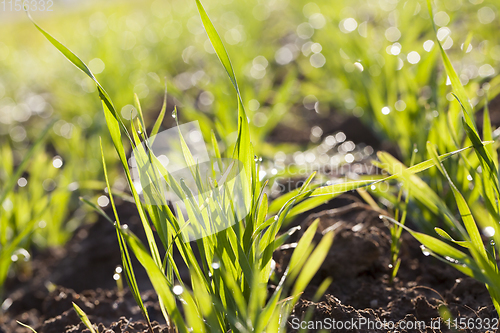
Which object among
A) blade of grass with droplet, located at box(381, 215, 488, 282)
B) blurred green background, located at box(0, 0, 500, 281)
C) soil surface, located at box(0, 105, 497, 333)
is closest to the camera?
blade of grass with droplet, located at box(381, 215, 488, 282)

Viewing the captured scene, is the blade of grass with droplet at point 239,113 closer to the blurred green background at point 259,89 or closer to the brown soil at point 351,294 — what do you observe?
the blurred green background at point 259,89

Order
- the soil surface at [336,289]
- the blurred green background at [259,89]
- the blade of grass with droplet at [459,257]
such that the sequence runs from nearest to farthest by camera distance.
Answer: the blade of grass with droplet at [459,257] < the soil surface at [336,289] < the blurred green background at [259,89]

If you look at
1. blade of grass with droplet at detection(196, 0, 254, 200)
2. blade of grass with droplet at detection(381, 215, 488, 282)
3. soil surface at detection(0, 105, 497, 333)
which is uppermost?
blade of grass with droplet at detection(196, 0, 254, 200)

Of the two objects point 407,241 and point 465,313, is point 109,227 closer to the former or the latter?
point 407,241

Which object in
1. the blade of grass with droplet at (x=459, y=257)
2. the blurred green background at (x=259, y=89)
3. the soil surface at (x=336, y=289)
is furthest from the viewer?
the blurred green background at (x=259, y=89)

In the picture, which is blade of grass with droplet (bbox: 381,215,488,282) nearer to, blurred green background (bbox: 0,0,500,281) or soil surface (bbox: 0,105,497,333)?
soil surface (bbox: 0,105,497,333)

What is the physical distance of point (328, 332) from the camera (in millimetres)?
686

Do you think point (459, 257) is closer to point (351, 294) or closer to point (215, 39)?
point (351, 294)

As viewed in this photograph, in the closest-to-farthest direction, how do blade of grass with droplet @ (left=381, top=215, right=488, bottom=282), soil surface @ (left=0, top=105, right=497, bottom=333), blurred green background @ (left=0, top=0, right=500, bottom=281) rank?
blade of grass with droplet @ (left=381, top=215, right=488, bottom=282), soil surface @ (left=0, top=105, right=497, bottom=333), blurred green background @ (left=0, top=0, right=500, bottom=281)

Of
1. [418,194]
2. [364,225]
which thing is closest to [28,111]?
[364,225]

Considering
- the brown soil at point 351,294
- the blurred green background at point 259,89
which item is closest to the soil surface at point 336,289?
the brown soil at point 351,294

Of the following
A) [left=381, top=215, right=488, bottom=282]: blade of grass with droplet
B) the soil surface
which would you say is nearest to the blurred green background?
the soil surface

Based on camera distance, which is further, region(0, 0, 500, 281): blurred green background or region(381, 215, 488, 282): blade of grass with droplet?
region(0, 0, 500, 281): blurred green background

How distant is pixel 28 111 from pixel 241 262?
124 inches
